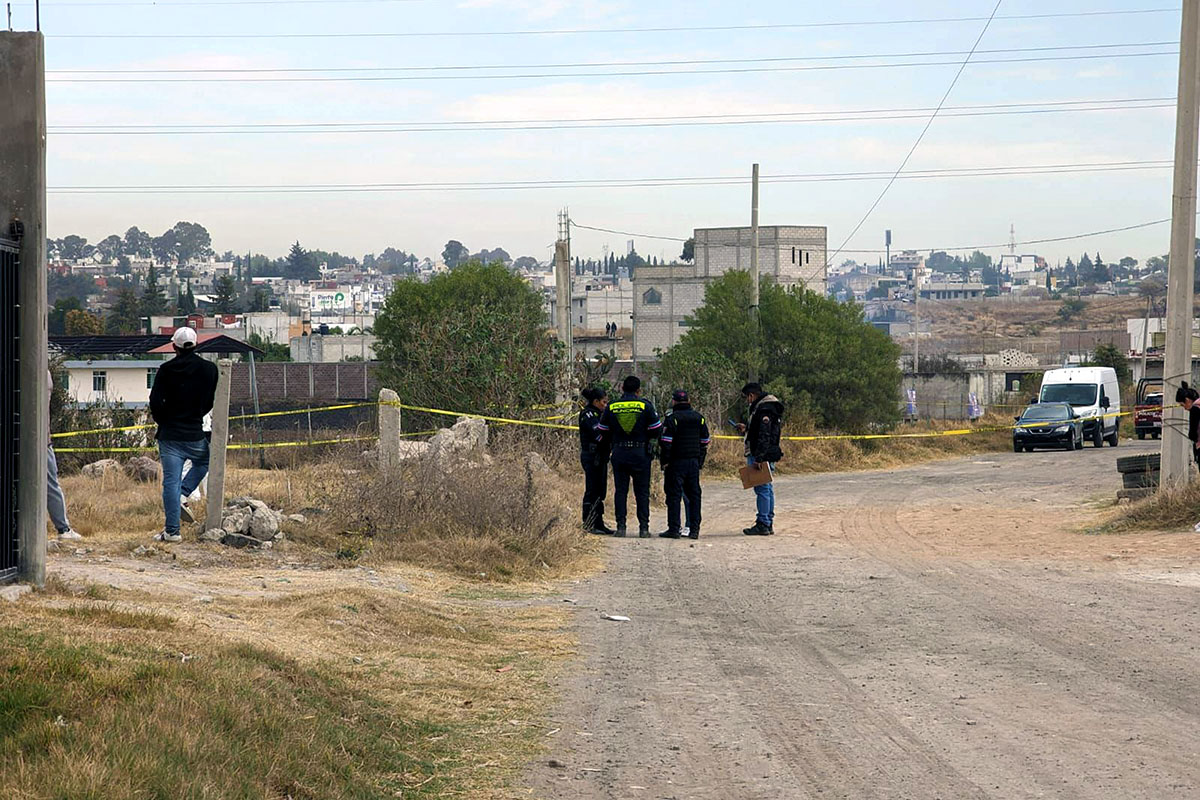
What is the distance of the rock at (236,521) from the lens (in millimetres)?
12742

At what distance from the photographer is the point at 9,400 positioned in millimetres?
8664

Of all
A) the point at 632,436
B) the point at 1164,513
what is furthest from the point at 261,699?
the point at 1164,513

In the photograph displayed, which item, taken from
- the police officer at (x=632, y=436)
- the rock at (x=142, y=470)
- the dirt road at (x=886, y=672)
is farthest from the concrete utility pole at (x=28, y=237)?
the rock at (x=142, y=470)

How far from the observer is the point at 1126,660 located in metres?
8.82

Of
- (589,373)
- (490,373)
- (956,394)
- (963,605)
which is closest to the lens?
(963,605)

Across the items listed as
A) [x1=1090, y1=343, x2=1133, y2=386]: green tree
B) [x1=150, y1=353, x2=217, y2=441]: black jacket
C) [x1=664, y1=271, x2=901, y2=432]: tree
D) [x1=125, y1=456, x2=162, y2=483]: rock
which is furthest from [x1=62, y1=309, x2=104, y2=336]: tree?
[x1=150, y1=353, x2=217, y2=441]: black jacket

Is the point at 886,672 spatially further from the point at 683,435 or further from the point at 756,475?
the point at 756,475

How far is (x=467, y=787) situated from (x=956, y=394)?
73.8 m

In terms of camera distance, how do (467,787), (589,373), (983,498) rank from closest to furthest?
(467,787) → (983,498) → (589,373)

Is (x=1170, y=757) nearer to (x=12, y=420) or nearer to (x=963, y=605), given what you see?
(x=963, y=605)

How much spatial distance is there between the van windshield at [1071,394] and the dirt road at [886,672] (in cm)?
2649

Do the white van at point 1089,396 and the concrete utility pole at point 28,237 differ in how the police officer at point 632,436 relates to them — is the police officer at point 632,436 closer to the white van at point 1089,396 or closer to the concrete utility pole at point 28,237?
the concrete utility pole at point 28,237

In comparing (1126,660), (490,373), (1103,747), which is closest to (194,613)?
(1103,747)

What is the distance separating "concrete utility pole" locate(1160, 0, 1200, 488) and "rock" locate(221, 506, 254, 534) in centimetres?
1191
